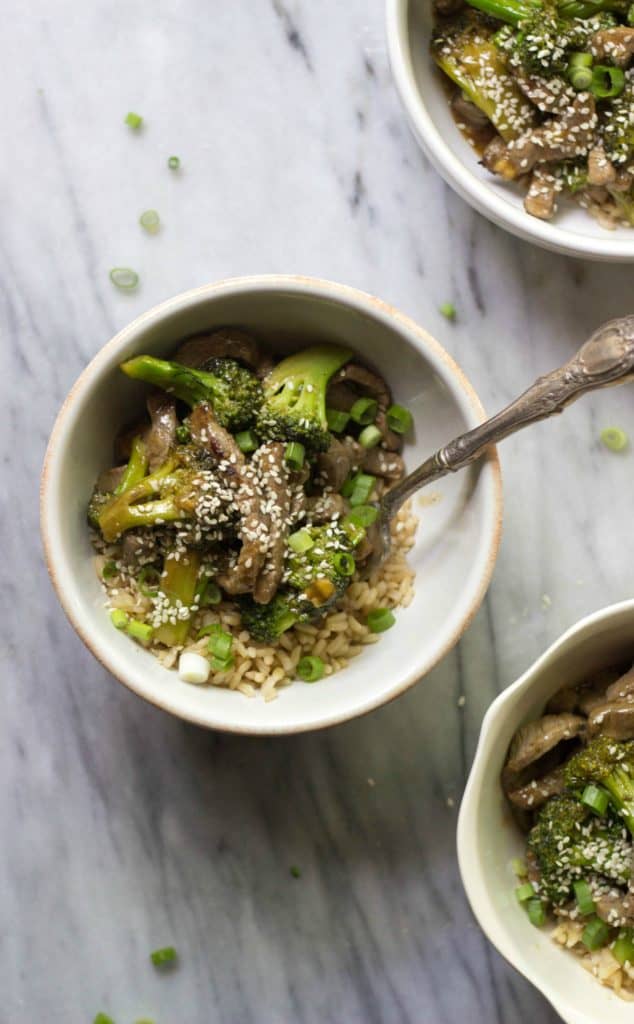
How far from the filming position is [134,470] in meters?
2.46

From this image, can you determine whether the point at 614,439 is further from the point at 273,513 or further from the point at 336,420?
the point at 273,513

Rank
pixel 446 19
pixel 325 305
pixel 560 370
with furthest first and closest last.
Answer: pixel 446 19 → pixel 325 305 → pixel 560 370

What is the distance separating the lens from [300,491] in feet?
8.13

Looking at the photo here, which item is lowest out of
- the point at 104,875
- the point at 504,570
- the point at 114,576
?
the point at 104,875

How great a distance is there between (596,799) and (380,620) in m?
0.62

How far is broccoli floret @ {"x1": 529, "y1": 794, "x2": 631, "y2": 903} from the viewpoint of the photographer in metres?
2.51

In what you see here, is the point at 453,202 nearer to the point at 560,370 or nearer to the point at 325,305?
the point at 325,305

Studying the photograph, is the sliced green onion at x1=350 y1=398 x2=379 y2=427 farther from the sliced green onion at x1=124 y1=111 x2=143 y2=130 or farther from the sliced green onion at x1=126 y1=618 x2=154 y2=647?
the sliced green onion at x1=124 y1=111 x2=143 y2=130

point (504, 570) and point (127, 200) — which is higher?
point (127, 200)

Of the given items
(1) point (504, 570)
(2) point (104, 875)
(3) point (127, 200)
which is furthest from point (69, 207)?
(2) point (104, 875)

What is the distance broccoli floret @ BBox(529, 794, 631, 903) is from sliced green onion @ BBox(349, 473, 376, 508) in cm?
83

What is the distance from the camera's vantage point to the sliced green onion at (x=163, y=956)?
2793 mm

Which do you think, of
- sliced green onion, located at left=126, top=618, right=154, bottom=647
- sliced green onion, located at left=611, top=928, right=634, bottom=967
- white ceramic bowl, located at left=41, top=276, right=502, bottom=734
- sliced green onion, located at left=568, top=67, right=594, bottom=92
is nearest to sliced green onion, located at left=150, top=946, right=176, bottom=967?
white ceramic bowl, located at left=41, top=276, right=502, bottom=734

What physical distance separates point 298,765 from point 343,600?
0.52 metres
